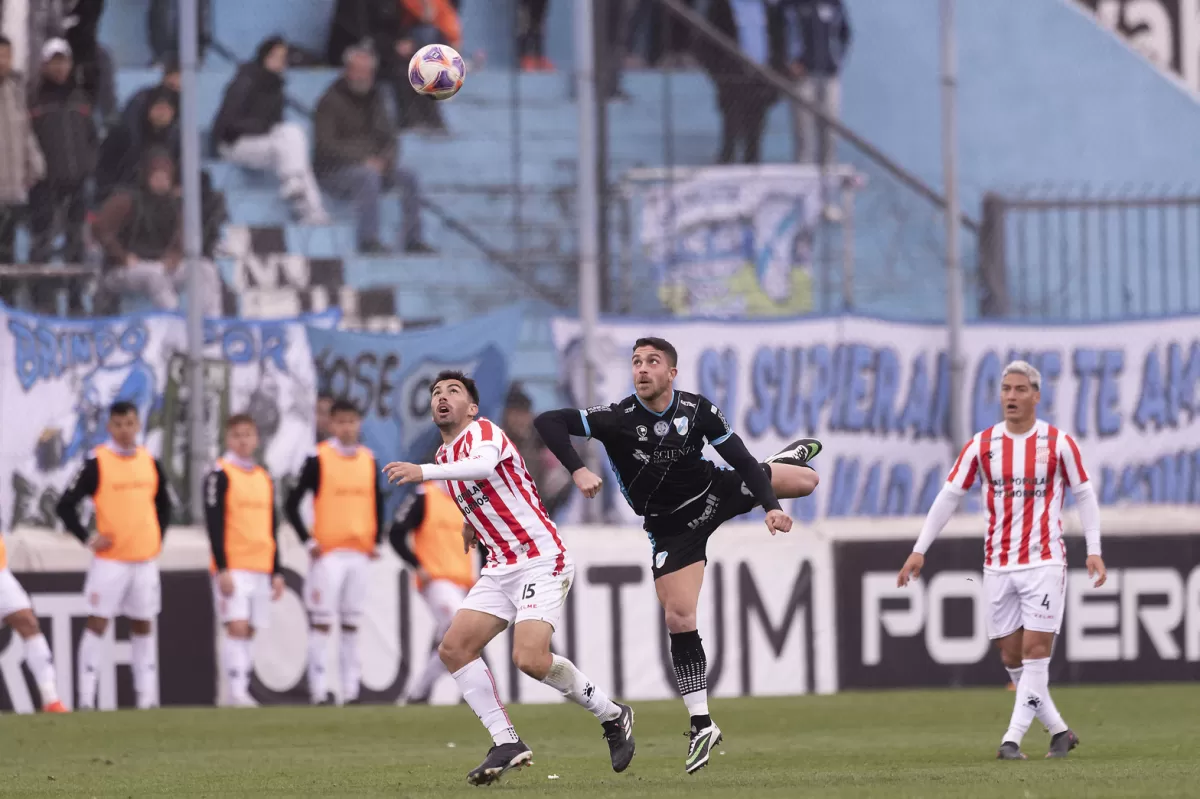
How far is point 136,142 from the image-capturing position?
55.5ft

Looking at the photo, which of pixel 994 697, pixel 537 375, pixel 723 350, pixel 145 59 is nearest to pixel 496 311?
pixel 537 375

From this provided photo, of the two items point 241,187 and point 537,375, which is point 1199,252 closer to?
point 537,375

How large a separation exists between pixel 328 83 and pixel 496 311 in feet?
9.18

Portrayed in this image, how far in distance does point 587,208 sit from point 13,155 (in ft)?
14.7

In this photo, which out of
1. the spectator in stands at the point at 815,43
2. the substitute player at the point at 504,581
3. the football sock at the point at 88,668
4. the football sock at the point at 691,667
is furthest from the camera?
the spectator in stands at the point at 815,43

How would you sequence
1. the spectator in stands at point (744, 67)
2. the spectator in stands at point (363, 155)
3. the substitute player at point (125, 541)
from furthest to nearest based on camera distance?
1. the spectator in stands at point (744, 67)
2. the spectator in stands at point (363, 155)
3. the substitute player at point (125, 541)

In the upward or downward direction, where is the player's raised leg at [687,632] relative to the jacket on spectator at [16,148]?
downward

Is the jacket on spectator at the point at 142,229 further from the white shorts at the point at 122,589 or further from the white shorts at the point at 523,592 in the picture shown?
the white shorts at the point at 523,592

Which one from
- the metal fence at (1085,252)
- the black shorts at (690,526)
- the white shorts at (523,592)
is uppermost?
the metal fence at (1085,252)

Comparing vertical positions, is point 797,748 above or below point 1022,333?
below

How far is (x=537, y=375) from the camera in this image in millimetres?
17156

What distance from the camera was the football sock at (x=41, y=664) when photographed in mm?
14570

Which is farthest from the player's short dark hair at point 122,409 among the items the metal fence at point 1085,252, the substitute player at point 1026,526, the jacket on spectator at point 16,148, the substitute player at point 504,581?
the metal fence at point 1085,252

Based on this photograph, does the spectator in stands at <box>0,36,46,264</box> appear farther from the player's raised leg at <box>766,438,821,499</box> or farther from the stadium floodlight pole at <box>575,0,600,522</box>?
the player's raised leg at <box>766,438,821,499</box>
